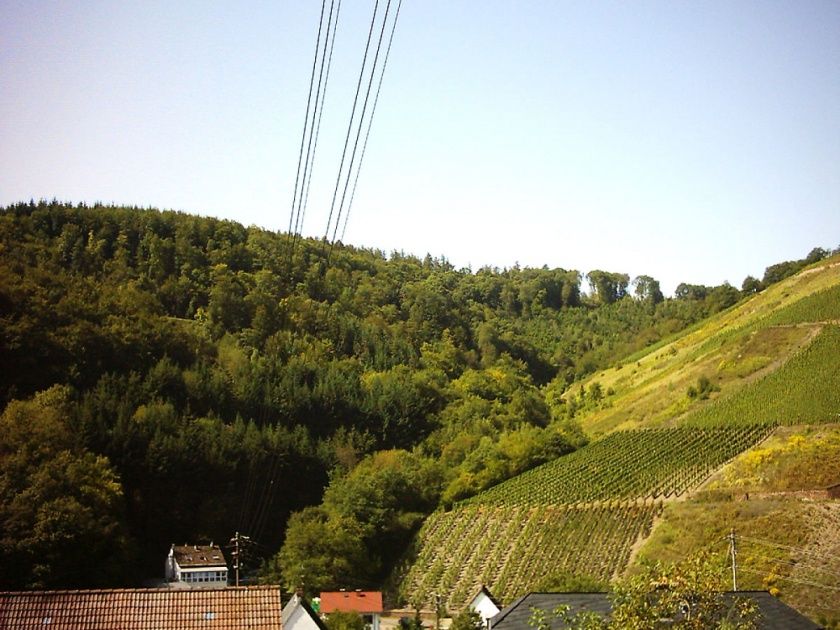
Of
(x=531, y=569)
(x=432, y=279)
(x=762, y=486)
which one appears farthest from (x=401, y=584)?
(x=432, y=279)

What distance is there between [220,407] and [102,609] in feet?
178

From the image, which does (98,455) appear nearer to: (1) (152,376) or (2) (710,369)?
(1) (152,376)

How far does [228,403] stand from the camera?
7619 centimetres

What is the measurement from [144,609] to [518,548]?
39691mm

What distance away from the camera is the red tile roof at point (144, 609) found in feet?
68.8

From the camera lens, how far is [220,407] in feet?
246

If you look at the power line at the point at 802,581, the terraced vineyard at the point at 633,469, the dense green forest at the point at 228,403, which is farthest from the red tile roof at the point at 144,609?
the terraced vineyard at the point at 633,469

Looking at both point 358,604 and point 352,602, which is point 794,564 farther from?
point 352,602

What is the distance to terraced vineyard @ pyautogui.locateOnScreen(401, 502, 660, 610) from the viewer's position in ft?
179

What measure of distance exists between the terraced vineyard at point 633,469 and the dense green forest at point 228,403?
2.91 metres

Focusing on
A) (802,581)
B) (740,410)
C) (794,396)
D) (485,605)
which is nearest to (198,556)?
(485,605)

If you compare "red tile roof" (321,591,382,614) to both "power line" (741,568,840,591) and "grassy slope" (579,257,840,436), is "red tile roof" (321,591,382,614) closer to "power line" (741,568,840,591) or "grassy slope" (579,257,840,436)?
"power line" (741,568,840,591)

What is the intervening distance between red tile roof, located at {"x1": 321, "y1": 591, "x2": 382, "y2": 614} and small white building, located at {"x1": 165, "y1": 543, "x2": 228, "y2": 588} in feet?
34.7

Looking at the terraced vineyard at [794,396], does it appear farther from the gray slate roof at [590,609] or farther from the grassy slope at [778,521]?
the gray slate roof at [590,609]
